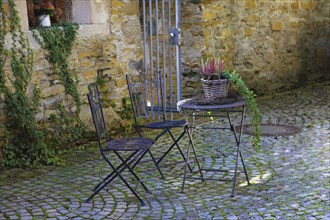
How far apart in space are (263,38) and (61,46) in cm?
403

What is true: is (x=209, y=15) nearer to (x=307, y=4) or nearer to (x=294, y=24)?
(x=294, y=24)

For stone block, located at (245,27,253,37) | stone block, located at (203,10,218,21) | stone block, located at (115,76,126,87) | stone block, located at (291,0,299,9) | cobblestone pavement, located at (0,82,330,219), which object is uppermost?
stone block, located at (291,0,299,9)

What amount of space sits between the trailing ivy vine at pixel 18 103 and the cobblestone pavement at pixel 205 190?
42cm

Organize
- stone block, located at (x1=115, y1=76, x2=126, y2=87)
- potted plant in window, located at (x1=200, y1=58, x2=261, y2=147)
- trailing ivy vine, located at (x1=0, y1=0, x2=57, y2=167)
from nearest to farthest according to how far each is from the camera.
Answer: potted plant in window, located at (x1=200, y1=58, x2=261, y2=147) → trailing ivy vine, located at (x1=0, y1=0, x2=57, y2=167) → stone block, located at (x1=115, y1=76, x2=126, y2=87)

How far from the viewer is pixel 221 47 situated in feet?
26.3

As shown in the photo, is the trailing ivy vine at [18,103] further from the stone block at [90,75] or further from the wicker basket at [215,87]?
the wicker basket at [215,87]

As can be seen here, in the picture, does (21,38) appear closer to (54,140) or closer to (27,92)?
(27,92)

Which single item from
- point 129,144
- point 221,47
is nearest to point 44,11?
point 129,144

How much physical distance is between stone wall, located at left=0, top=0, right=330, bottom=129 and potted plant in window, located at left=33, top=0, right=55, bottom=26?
39 cm

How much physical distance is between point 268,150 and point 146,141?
1.76 metres

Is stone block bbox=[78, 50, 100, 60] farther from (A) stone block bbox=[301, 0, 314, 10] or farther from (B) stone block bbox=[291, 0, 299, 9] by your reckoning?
(A) stone block bbox=[301, 0, 314, 10]

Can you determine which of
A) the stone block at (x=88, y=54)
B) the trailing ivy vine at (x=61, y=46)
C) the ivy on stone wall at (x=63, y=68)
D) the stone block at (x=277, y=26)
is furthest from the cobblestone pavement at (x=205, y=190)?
the stone block at (x=277, y=26)

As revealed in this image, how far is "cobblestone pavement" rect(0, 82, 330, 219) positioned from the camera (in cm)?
402

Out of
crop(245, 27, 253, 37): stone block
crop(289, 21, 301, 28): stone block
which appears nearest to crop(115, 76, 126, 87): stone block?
crop(245, 27, 253, 37): stone block
